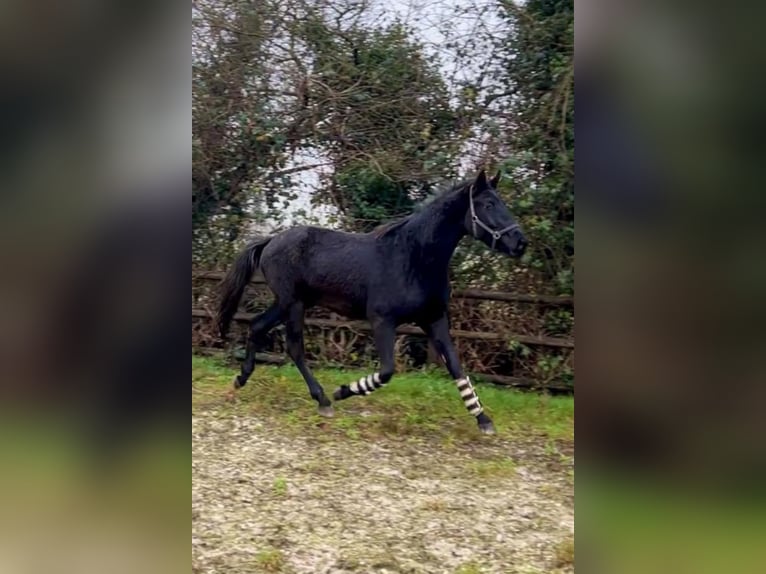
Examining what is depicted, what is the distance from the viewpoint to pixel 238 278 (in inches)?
169

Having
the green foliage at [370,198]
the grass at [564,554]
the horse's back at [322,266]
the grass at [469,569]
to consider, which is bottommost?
the grass at [469,569]

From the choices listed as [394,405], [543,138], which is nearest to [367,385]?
[394,405]

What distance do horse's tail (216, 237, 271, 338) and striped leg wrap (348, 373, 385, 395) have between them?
3.40 ft

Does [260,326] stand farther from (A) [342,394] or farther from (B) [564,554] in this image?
(B) [564,554]

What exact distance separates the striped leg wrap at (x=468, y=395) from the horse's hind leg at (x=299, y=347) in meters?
0.93

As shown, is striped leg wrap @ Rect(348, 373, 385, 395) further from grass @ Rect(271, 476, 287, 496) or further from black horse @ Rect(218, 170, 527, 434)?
grass @ Rect(271, 476, 287, 496)

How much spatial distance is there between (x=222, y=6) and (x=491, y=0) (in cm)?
223

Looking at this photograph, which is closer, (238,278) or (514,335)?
(238,278)

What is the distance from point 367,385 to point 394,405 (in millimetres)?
559

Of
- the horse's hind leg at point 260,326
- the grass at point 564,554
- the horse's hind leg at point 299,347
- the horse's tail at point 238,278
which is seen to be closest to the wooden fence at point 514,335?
the horse's tail at point 238,278

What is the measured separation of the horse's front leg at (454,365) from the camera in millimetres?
3779

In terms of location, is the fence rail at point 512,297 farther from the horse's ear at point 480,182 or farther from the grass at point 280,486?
the grass at point 280,486
